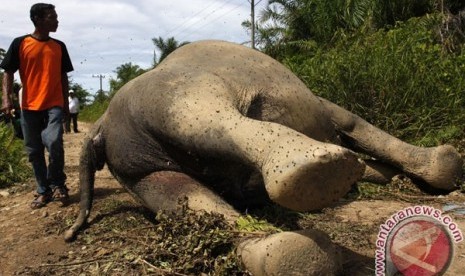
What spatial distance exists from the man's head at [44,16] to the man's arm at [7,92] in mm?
403

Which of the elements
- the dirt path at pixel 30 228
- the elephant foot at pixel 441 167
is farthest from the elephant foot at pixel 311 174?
A: the elephant foot at pixel 441 167

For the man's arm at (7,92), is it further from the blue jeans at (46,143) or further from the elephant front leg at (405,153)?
the elephant front leg at (405,153)

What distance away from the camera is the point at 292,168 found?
181 cm

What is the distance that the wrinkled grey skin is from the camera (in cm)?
186

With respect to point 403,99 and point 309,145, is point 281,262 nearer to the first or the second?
point 309,145

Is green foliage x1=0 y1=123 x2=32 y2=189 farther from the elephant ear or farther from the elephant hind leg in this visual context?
the elephant hind leg

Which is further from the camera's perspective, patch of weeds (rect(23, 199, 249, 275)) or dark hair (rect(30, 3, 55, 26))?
dark hair (rect(30, 3, 55, 26))

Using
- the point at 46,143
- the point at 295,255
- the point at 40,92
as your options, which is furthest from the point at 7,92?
the point at 295,255

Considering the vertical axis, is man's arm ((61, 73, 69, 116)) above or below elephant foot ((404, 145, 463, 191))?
above

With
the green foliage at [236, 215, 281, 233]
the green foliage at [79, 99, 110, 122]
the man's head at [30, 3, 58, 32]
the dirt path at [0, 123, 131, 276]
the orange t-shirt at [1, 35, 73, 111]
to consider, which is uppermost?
the man's head at [30, 3, 58, 32]

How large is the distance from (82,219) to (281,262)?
69.0 inches

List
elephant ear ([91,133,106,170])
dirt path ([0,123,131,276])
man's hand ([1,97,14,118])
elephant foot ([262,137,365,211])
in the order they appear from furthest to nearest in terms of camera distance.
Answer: man's hand ([1,97,14,118]), elephant ear ([91,133,106,170]), dirt path ([0,123,131,276]), elephant foot ([262,137,365,211])

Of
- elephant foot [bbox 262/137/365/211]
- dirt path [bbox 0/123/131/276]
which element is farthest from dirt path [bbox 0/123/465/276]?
elephant foot [bbox 262/137/365/211]

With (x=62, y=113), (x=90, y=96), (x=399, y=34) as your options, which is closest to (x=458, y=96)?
(x=399, y=34)
